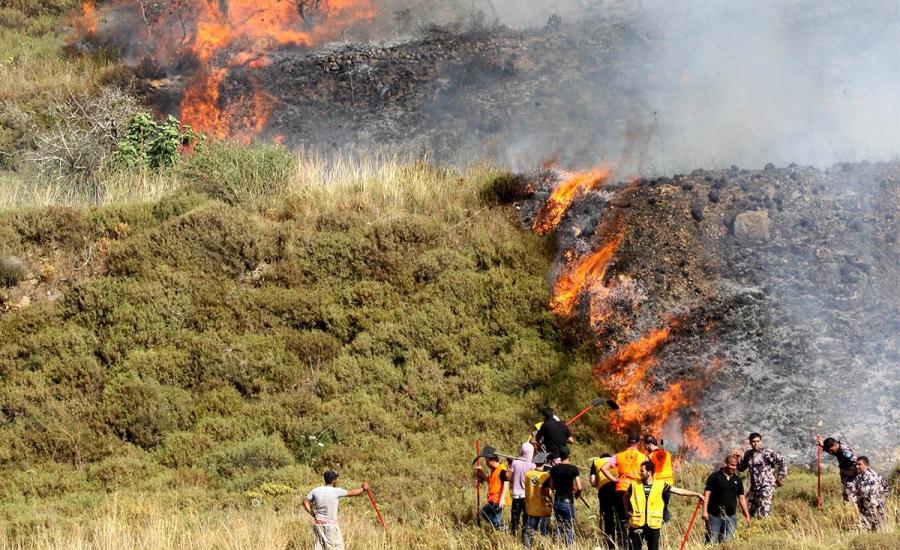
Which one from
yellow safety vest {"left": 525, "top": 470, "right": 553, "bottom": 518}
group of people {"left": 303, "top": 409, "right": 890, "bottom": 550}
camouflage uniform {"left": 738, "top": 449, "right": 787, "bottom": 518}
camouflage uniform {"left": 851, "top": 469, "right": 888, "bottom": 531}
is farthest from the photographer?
camouflage uniform {"left": 738, "top": 449, "right": 787, "bottom": 518}

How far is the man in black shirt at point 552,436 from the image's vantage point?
12.8 meters

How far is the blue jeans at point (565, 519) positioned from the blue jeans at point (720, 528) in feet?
4.81

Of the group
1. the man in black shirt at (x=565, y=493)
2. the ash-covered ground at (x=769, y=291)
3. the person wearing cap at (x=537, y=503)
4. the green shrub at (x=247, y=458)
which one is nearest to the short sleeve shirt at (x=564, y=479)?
the man in black shirt at (x=565, y=493)

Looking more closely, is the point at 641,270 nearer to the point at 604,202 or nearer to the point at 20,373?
the point at 604,202

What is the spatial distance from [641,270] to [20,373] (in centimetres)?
1012

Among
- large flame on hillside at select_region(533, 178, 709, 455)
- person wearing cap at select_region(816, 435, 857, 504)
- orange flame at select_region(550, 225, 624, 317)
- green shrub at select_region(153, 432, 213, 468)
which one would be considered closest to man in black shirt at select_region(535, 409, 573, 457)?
person wearing cap at select_region(816, 435, 857, 504)

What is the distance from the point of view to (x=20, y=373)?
18.0m

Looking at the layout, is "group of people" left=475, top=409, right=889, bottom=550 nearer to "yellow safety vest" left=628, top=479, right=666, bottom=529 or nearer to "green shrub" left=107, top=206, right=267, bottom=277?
"yellow safety vest" left=628, top=479, right=666, bottom=529

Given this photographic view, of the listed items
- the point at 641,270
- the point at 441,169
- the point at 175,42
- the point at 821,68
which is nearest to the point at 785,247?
the point at 641,270

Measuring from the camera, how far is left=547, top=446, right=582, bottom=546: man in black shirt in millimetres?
11602

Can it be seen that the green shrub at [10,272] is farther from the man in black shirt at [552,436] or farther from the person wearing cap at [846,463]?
the person wearing cap at [846,463]

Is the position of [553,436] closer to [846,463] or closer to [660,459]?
[660,459]

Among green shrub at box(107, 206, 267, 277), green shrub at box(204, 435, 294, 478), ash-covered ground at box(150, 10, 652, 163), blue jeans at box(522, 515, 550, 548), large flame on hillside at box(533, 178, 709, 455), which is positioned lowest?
blue jeans at box(522, 515, 550, 548)

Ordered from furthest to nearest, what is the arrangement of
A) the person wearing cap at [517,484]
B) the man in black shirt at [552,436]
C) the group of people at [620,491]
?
the man in black shirt at [552,436]
the person wearing cap at [517,484]
the group of people at [620,491]
